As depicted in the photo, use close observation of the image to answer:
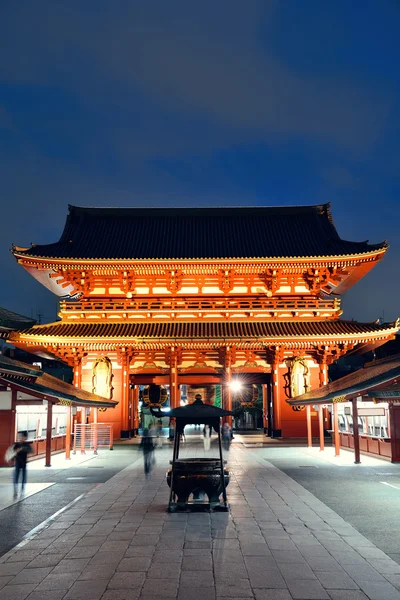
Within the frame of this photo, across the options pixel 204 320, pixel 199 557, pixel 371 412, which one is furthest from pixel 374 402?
pixel 204 320

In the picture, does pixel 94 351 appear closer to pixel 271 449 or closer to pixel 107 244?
pixel 107 244

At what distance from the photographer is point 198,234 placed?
123 feet

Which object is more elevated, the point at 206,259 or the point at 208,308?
the point at 206,259

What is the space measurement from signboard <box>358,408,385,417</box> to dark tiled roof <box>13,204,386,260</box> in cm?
1319

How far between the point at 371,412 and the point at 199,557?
1444 cm

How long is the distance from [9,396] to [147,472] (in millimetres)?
6199

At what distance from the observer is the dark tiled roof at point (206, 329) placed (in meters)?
29.9

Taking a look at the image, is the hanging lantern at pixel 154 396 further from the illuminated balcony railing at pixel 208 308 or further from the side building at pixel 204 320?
the illuminated balcony railing at pixel 208 308

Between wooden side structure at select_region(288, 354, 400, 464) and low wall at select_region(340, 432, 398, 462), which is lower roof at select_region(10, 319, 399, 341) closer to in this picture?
wooden side structure at select_region(288, 354, 400, 464)

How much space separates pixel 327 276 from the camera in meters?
33.2

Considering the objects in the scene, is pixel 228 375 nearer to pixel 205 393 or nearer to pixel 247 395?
pixel 247 395

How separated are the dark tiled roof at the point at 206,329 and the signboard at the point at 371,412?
8.99m

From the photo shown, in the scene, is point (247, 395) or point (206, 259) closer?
point (206, 259)

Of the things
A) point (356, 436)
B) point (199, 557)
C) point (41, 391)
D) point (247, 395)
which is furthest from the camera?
point (247, 395)
